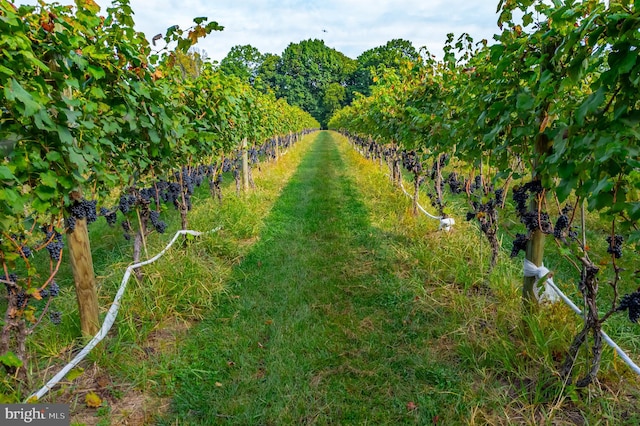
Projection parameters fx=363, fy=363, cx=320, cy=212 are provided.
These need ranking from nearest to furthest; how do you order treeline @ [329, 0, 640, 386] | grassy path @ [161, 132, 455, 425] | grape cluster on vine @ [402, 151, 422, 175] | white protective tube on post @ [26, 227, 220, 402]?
treeline @ [329, 0, 640, 386] → white protective tube on post @ [26, 227, 220, 402] → grassy path @ [161, 132, 455, 425] → grape cluster on vine @ [402, 151, 422, 175]

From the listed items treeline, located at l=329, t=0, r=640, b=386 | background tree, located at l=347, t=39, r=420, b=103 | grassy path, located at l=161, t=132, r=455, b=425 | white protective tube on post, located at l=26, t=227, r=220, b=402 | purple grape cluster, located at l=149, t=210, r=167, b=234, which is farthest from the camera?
background tree, located at l=347, t=39, r=420, b=103

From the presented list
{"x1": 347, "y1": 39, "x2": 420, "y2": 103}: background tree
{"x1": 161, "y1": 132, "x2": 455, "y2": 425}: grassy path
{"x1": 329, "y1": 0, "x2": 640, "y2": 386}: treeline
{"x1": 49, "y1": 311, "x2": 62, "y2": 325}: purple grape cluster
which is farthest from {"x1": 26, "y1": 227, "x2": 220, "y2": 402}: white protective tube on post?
{"x1": 347, "y1": 39, "x2": 420, "y2": 103}: background tree

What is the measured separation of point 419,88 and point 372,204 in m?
2.93

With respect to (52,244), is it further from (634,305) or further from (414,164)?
(414,164)

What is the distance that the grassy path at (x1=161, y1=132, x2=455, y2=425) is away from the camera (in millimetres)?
2652

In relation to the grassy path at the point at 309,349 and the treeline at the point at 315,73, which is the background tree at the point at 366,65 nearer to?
the treeline at the point at 315,73

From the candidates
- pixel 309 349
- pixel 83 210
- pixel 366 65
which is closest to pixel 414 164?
pixel 309 349

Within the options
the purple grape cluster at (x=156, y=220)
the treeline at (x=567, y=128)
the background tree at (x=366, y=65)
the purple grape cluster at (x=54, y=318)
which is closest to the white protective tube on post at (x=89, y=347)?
the purple grape cluster at (x=54, y=318)

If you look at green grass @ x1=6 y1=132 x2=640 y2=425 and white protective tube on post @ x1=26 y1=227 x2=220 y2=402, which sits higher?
white protective tube on post @ x1=26 y1=227 x2=220 y2=402

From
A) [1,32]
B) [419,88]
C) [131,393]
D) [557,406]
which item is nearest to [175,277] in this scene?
[131,393]

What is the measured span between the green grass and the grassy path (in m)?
0.01

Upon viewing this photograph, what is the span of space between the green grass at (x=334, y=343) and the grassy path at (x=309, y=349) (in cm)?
1

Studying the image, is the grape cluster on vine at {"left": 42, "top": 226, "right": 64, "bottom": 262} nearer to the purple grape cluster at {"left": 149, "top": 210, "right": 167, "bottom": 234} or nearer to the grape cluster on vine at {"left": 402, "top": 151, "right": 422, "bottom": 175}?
the purple grape cluster at {"left": 149, "top": 210, "right": 167, "bottom": 234}

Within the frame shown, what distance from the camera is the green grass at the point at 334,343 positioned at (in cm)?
254
